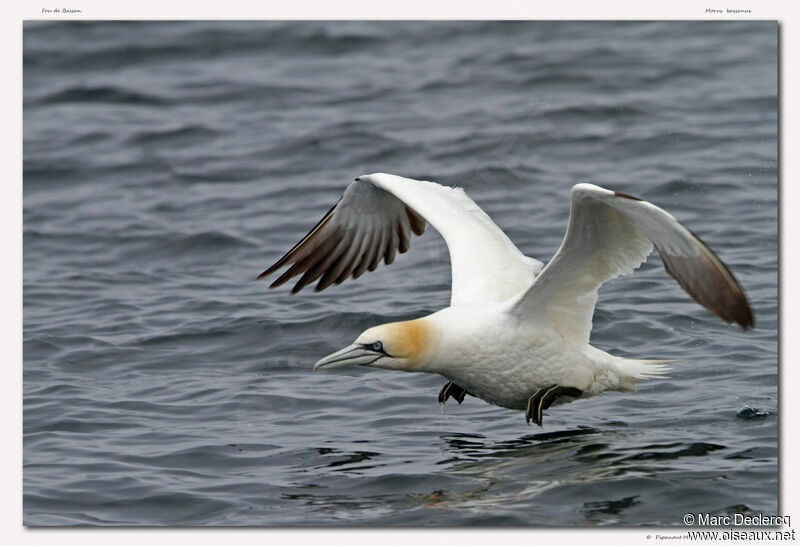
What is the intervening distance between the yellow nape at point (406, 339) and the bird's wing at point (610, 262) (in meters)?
0.59

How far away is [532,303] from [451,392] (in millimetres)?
1035

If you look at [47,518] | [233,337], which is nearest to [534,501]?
[47,518]

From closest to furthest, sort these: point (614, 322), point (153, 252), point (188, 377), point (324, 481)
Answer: point (324, 481)
point (188, 377)
point (614, 322)
point (153, 252)

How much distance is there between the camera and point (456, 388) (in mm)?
8094

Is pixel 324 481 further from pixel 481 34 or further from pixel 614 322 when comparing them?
pixel 481 34

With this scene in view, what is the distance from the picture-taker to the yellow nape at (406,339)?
7.20 metres

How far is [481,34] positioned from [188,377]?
10.4 metres

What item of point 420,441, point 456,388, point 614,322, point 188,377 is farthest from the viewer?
point 614,322

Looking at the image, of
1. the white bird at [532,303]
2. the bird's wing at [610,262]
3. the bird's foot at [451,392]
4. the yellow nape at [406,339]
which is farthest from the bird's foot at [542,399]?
the yellow nape at [406,339]

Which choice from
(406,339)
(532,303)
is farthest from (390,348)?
(532,303)

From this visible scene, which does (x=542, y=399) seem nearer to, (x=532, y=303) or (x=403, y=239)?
(x=532, y=303)

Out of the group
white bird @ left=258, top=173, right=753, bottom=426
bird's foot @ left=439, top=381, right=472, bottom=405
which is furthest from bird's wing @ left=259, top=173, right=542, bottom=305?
bird's foot @ left=439, top=381, right=472, bottom=405

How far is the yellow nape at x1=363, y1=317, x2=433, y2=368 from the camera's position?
7.20 meters

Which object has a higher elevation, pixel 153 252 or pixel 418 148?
pixel 418 148
